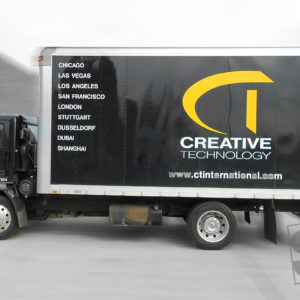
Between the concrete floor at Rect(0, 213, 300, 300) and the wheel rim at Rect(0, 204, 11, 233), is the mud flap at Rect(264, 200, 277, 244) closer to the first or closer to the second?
the concrete floor at Rect(0, 213, 300, 300)

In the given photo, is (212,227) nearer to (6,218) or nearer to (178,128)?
(178,128)

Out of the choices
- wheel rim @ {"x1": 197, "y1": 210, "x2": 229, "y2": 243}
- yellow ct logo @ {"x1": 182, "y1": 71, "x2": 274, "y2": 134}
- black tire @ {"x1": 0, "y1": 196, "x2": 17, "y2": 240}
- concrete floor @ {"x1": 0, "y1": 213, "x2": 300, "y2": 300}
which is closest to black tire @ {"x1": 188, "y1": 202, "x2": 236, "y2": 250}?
wheel rim @ {"x1": 197, "y1": 210, "x2": 229, "y2": 243}

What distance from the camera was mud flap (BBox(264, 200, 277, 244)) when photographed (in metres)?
7.05

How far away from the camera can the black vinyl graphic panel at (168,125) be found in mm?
6766

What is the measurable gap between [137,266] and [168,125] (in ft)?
7.94

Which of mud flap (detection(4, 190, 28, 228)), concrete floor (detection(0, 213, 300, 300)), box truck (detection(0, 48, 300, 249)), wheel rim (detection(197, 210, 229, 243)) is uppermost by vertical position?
box truck (detection(0, 48, 300, 249))

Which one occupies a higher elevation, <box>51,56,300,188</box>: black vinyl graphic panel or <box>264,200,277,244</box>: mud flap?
<box>51,56,300,188</box>: black vinyl graphic panel

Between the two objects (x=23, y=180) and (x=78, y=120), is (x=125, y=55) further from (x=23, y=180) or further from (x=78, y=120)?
(x=23, y=180)

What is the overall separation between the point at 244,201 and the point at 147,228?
2514 mm

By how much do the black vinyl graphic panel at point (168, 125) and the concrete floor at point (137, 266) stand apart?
3.94 ft

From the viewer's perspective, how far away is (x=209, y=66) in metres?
6.84

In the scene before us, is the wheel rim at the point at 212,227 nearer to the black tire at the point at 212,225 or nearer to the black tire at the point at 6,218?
the black tire at the point at 212,225

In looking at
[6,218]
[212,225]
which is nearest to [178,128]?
[212,225]

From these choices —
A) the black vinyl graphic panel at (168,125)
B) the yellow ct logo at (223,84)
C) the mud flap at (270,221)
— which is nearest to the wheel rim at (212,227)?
the black vinyl graphic panel at (168,125)
